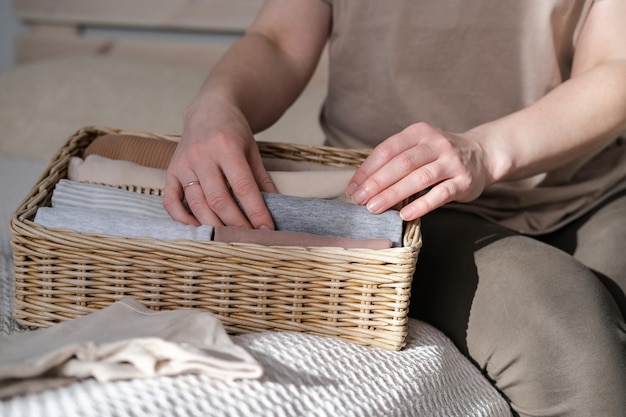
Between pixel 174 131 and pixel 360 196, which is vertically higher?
pixel 360 196

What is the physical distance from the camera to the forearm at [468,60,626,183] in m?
0.84

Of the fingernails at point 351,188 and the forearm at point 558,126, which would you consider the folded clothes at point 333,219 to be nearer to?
the fingernails at point 351,188

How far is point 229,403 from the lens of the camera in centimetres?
52

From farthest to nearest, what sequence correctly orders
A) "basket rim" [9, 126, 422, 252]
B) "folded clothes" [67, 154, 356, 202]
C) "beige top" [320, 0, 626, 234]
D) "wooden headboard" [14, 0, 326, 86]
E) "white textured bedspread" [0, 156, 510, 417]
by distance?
"wooden headboard" [14, 0, 326, 86], "beige top" [320, 0, 626, 234], "folded clothes" [67, 154, 356, 202], "basket rim" [9, 126, 422, 252], "white textured bedspread" [0, 156, 510, 417]

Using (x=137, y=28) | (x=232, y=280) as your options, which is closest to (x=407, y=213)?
(x=232, y=280)

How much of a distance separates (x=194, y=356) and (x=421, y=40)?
0.66 m

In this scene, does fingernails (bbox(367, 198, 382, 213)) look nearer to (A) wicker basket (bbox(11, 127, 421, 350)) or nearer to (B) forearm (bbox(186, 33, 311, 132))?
(A) wicker basket (bbox(11, 127, 421, 350))

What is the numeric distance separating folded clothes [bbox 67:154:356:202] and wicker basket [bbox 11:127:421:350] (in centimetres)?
13

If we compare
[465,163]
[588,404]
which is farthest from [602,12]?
[588,404]

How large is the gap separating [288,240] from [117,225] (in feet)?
0.52

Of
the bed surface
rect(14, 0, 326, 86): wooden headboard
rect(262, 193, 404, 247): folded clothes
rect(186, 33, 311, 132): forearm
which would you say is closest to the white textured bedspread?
the bed surface

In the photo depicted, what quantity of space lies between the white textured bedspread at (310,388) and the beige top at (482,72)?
0.99 ft

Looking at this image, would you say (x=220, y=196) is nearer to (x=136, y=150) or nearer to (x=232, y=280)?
(x=232, y=280)

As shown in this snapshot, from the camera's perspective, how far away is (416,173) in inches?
29.1
